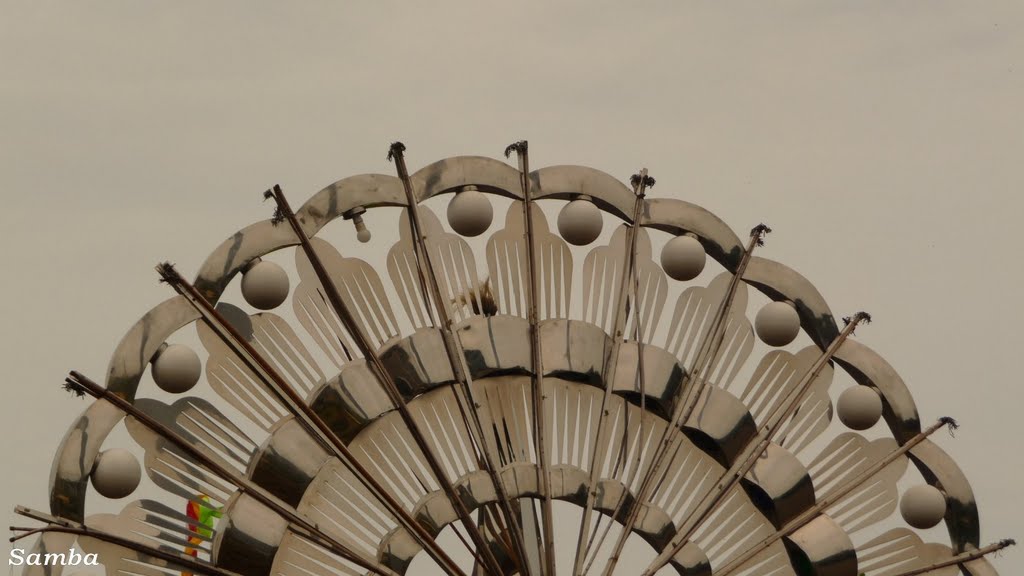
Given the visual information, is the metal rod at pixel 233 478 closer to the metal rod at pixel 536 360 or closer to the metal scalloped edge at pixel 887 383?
the metal rod at pixel 536 360

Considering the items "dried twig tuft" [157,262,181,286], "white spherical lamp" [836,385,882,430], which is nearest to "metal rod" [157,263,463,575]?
"dried twig tuft" [157,262,181,286]

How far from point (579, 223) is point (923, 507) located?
2.54 metres

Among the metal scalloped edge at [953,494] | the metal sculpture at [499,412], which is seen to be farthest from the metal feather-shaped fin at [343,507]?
the metal scalloped edge at [953,494]

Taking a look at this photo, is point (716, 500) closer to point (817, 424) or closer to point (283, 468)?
point (817, 424)

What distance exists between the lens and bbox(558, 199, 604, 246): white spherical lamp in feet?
41.4

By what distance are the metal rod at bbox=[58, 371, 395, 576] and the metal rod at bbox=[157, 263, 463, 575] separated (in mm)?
263

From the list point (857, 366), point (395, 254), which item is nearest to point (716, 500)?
point (857, 366)

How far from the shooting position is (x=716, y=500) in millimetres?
12328

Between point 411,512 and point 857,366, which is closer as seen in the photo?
point 411,512

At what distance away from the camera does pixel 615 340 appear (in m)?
12.5

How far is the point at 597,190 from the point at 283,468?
244 cm

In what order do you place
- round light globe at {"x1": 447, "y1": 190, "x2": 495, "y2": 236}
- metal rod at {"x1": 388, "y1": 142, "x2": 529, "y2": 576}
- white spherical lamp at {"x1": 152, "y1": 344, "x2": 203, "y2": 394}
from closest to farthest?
white spherical lamp at {"x1": 152, "y1": 344, "x2": 203, "y2": 394} < metal rod at {"x1": 388, "y1": 142, "x2": 529, "y2": 576} < round light globe at {"x1": 447, "y1": 190, "x2": 495, "y2": 236}

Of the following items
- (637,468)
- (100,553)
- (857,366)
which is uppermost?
(857,366)

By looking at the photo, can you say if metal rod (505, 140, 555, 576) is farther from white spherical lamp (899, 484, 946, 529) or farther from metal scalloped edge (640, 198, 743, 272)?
white spherical lamp (899, 484, 946, 529)
